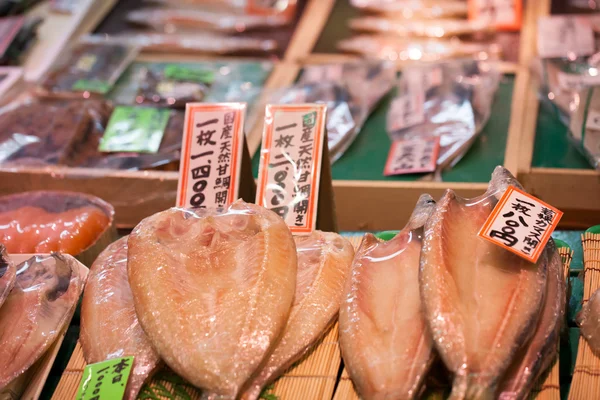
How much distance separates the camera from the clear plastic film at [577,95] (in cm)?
316

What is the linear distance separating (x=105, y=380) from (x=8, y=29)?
3.48 metres

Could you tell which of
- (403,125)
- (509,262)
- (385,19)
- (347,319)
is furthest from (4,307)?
(385,19)

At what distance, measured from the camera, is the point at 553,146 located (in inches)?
132

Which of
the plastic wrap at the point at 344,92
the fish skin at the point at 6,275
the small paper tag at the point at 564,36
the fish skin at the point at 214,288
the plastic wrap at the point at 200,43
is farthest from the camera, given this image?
the plastic wrap at the point at 200,43

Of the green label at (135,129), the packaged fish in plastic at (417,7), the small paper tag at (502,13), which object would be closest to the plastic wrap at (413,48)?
the small paper tag at (502,13)

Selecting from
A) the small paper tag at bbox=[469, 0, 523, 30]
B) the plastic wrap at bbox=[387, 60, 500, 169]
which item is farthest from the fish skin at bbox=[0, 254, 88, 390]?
the small paper tag at bbox=[469, 0, 523, 30]

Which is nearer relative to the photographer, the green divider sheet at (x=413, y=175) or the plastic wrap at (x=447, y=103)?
the green divider sheet at (x=413, y=175)

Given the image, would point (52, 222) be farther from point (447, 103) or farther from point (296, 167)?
point (447, 103)

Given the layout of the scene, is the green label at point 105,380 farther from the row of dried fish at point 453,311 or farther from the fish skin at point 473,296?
the fish skin at point 473,296

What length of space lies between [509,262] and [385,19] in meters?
3.26

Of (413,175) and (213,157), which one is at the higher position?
(213,157)

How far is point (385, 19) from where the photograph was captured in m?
4.81

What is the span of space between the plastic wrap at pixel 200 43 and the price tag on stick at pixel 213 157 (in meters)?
2.10

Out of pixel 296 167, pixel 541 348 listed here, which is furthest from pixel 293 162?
pixel 541 348
